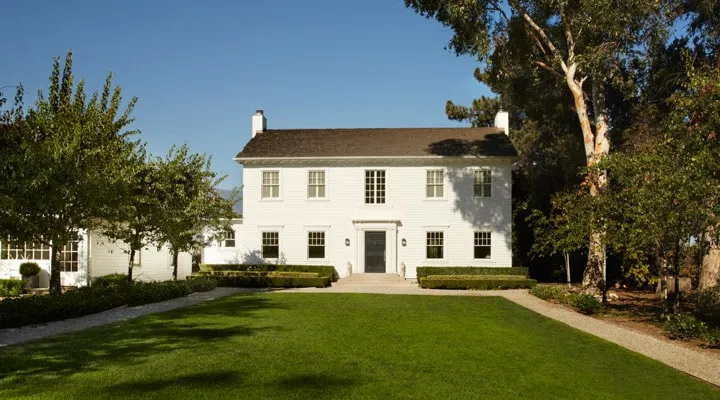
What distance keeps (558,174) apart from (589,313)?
63.4 feet

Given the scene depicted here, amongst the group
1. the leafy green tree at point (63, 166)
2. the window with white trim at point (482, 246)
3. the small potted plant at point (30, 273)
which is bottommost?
the small potted plant at point (30, 273)

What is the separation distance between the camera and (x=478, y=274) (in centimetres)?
2802

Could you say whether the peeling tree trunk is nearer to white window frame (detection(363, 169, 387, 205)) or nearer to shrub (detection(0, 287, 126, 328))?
white window frame (detection(363, 169, 387, 205))

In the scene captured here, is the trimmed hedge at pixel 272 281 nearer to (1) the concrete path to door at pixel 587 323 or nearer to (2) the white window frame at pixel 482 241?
(1) the concrete path to door at pixel 587 323

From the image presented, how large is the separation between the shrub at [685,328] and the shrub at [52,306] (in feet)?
52.9

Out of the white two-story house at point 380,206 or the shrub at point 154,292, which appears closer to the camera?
the shrub at point 154,292

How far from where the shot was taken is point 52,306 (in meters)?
15.0

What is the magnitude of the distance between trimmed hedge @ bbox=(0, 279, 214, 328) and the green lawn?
236cm

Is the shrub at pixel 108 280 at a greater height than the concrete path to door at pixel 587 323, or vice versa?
the shrub at pixel 108 280

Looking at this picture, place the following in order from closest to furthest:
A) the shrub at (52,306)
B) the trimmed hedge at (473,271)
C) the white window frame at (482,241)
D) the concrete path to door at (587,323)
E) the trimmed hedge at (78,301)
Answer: the concrete path to door at (587,323) → the shrub at (52,306) → the trimmed hedge at (78,301) → the trimmed hedge at (473,271) → the white window frame at (482,241)

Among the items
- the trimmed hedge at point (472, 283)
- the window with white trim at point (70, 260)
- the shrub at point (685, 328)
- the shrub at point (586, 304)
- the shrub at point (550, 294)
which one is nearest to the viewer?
the shrub at point (685, 328)

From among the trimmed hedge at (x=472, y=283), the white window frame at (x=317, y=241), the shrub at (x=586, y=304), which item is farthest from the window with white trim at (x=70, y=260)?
the shrub at (x=586, y=304)

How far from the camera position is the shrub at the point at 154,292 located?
19.0 meters

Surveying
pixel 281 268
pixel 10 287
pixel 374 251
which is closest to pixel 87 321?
pixel 10 287
